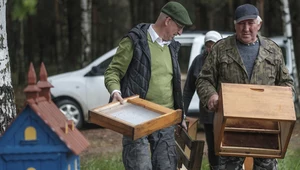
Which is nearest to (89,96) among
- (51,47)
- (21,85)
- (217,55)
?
(217,55)

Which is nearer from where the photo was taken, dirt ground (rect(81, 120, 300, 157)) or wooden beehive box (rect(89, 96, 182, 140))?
wooden beehive box (rect(89, 96, 182, 140))

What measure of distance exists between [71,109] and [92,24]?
1628 centimetres

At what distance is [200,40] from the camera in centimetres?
1441

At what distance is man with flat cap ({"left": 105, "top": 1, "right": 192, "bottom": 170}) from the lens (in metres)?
6.34

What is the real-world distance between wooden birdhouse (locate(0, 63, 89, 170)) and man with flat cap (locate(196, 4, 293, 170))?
203 centimetres

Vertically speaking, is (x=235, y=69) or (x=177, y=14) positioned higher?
(x=177, y=14)

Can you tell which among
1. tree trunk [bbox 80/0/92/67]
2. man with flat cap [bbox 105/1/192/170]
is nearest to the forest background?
tree trunk [bbox 80/0/92/67]

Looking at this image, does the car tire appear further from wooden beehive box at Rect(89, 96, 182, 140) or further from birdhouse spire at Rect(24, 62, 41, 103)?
birdhouse spire at Rect(24, 62, 41, 103)

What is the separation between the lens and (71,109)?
1514 cm

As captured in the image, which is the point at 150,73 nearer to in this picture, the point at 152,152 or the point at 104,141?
the point at 152,152

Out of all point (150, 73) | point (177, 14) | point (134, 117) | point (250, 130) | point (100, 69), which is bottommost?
point (100, 69)

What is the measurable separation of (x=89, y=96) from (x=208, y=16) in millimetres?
13051

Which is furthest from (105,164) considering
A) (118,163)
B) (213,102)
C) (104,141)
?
(104,141)

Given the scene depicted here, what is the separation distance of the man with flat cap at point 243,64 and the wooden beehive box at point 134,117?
0.79 m
